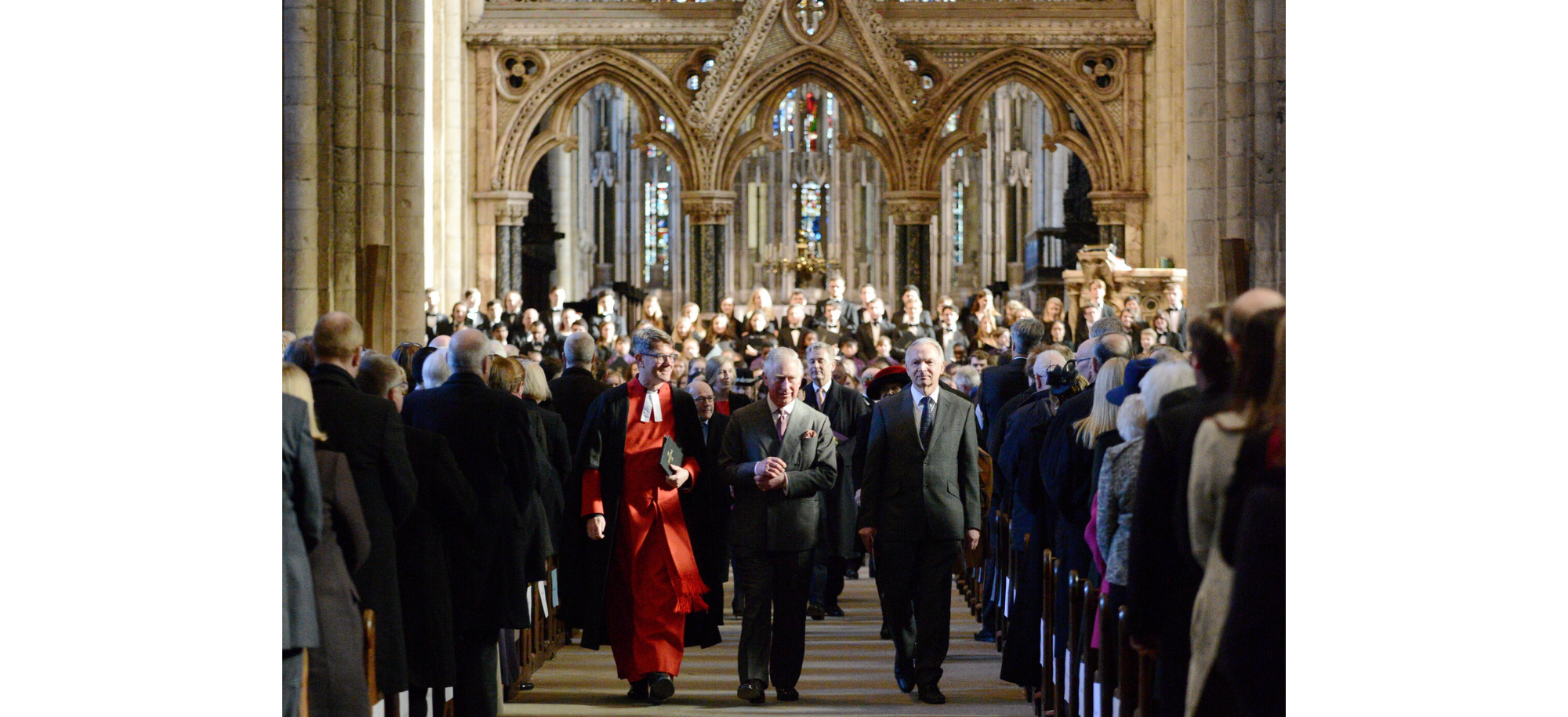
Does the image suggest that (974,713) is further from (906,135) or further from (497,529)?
(906,135)

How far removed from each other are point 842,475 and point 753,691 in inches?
73.6

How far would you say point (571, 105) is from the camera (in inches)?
813

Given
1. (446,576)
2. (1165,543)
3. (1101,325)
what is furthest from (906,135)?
(1165,543)

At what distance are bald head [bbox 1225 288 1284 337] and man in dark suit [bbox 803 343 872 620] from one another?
431 centimetres

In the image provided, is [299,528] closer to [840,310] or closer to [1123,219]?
[840,310]

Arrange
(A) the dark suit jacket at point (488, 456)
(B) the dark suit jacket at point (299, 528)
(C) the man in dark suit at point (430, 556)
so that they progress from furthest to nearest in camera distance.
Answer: (A) the dark suit jacket at point (488, 456), (C) the man in dark suit at point (430, 556), (B) the dark suit jacket at point (299, 528)

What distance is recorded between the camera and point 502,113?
66.5ft

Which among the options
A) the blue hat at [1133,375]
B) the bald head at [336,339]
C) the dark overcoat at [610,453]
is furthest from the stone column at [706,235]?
the bald head at [336,339]

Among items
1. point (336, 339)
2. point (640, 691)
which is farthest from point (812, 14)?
point (336, 339)

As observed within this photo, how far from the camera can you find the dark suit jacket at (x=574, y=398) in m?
8.27

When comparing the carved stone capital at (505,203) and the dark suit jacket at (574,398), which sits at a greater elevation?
the carved stone capital at (505,203)

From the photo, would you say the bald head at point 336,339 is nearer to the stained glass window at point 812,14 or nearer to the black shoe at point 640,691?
the black shoe at point 640,691

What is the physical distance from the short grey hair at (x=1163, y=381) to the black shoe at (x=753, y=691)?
3.59 meters

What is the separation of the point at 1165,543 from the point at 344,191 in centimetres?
860
